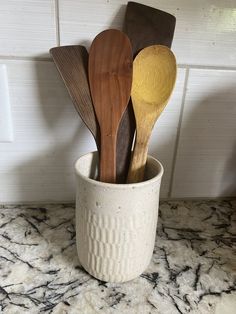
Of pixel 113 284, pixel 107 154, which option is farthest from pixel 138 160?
pixel 113 284

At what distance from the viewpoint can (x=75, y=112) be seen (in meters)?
0.43

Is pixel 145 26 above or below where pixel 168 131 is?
above

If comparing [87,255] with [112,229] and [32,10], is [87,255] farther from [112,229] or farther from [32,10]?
[32,10]

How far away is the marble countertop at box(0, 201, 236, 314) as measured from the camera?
12.5 inches

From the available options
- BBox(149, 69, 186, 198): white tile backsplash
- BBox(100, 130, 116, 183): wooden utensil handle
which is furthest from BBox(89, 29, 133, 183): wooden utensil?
BBox(149, 69, 186, 198): white tile backsplash

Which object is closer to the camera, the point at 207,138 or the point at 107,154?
the point at 107,154

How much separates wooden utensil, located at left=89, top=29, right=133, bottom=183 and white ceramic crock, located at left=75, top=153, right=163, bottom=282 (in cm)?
4

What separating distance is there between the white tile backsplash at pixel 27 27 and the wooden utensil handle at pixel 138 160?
17 centimetres

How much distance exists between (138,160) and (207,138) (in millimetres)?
170

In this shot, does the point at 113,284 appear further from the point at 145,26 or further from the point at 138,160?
the point at 145,26

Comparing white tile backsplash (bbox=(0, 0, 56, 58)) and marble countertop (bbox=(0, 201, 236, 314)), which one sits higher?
white tile backsplash (bbox=(0, 0, 56, 58))

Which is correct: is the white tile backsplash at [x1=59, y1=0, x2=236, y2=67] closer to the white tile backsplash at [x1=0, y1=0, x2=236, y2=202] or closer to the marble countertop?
the white tile backsplash at [x1=0, y1=0, x2=236, y2=202]

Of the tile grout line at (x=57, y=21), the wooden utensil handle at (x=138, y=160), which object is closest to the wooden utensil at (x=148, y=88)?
the wooden utensil handle at (x=138, y=160)

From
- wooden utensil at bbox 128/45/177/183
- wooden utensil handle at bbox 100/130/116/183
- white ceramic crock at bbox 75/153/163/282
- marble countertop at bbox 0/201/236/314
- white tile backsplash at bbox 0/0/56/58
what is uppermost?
white tile backsplash at bbox 0/0/56/58
